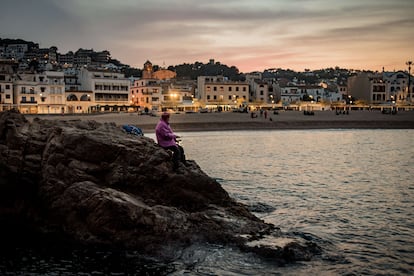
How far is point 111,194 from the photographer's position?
11.8 meters

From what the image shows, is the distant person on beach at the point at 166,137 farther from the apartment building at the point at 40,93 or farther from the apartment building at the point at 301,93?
the apartment building at the point at 301,93

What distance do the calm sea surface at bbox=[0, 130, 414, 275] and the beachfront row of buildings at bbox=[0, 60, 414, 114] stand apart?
234ft

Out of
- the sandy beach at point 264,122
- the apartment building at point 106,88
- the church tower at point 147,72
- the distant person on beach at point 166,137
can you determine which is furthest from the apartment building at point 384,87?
the distant person on beach at point 166,137

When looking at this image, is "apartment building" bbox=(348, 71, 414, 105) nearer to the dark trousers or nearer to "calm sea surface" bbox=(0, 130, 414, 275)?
"calm sea surface" bbox=(0, 130, 414, 275)

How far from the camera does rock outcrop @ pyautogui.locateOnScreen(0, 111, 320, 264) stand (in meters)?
11.7

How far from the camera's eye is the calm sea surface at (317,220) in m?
10.7

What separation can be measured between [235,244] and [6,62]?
99.9 meters

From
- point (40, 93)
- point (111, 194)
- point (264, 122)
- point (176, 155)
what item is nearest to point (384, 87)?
point (264, 122)

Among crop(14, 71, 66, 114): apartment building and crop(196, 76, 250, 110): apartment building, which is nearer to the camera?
crop(14, 71, 66, 114): apartment building

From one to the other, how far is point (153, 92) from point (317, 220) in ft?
350

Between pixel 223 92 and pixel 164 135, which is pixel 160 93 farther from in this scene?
pixel 164 135

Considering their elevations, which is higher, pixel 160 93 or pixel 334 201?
pixel 160 93

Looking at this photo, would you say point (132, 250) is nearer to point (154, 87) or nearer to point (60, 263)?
point (60, 263)

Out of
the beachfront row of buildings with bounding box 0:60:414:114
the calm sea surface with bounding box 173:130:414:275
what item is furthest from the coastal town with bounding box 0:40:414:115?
the calm sea surface with bounding box 173:130:414:275
